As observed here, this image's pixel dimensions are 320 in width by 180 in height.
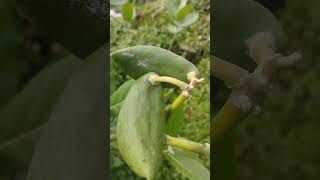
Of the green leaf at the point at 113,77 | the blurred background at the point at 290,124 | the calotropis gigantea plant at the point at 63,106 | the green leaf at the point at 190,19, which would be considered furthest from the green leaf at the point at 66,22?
the blurred background at the point at 290,124

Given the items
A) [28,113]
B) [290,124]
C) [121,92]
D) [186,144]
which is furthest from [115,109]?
[290,124]

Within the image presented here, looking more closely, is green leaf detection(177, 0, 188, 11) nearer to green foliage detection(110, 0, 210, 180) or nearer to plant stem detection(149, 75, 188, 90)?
green foliage detection(110, 0, 210, 180)

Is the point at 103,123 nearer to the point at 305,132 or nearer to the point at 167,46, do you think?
the point at 167,46

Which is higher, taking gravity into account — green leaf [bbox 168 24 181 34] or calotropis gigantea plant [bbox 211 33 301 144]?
green leaf [bbox 168 24 181 34]

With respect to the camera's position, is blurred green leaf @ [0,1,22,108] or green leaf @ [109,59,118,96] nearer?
blurred green leaf @ [0,1,22,108]

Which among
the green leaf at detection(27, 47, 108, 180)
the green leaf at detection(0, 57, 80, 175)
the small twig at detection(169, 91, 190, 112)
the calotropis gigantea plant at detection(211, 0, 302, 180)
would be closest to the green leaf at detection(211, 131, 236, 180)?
the calotropis gigantea plant at detection(211, 0, 302, 180)
